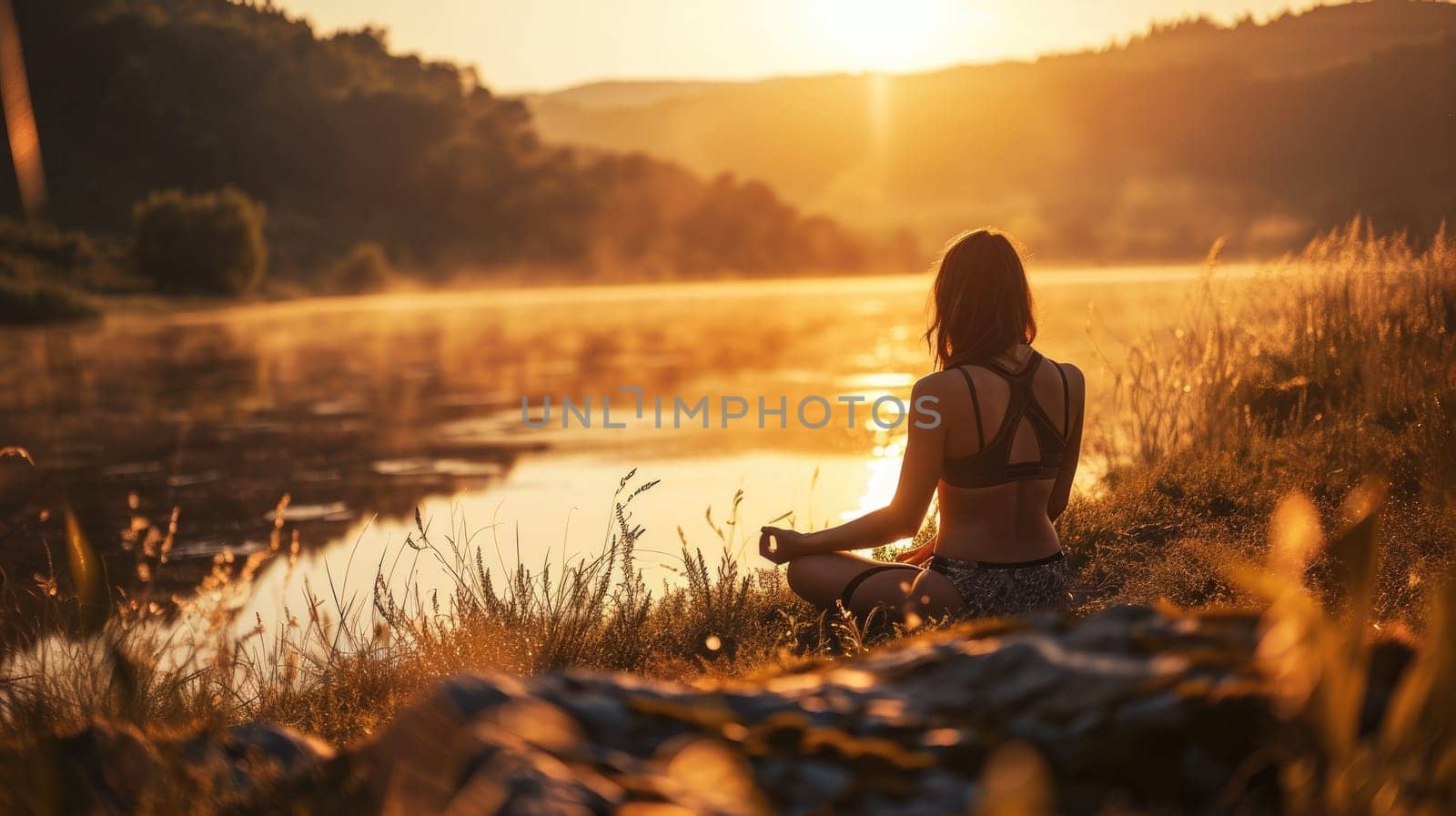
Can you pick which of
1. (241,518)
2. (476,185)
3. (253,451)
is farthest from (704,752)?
(476,185)

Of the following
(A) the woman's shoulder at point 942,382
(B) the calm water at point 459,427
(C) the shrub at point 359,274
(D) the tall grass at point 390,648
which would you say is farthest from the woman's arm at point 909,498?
(C) the shrub at point 359,274

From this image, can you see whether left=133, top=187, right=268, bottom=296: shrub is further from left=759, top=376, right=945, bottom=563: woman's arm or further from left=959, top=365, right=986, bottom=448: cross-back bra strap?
left=959, top=365, right=986, bottom=448: cross-back bra strap

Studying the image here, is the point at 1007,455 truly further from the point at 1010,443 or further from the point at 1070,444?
the point at 1070,444

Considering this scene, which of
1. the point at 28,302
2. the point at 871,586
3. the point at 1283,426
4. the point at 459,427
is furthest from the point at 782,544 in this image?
the point at 28,302

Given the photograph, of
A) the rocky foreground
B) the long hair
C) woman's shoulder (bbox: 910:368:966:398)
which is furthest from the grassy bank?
the long hair

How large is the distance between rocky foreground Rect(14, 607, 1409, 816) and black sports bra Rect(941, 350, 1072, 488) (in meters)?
2.02

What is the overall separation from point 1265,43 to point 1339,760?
16.6 m

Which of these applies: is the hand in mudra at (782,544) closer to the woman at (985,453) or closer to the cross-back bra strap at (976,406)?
the woman at (985,453)

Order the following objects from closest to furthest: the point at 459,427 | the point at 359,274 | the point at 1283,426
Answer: the point at 1283,426 < the point at 459,427 < the point at 359,274

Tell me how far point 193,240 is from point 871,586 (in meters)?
31.3

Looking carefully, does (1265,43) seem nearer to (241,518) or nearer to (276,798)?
(241,518)

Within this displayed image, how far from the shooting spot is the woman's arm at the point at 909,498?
3.79m

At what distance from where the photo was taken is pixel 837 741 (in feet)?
5.14

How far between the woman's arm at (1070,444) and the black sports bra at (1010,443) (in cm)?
4
